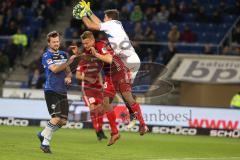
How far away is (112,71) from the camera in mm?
15836

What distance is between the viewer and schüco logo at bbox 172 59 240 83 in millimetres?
25984

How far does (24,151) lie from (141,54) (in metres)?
13.3

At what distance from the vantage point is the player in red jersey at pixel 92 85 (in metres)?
16.4

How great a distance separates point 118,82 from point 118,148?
1486mm

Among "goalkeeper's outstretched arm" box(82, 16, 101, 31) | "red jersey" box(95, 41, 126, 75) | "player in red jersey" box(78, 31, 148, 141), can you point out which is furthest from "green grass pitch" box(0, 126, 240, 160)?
"goalkeeper's outstretched arm" box(82, 16, 101, 31)

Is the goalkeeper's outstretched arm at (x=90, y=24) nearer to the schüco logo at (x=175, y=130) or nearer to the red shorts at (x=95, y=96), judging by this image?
the red shorts at (x=95, y=96)

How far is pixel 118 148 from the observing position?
16078 mm

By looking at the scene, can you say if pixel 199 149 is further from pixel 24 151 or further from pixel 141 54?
pixel 141 54

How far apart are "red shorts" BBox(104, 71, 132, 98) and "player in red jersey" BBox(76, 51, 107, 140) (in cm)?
41

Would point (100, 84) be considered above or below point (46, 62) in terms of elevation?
below

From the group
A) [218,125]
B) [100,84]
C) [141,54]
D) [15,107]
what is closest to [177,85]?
[141,54]

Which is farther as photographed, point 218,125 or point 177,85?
point 177,85

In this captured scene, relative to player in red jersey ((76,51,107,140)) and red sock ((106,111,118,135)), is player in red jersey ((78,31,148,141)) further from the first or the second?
red sock ((106,111,118,135))

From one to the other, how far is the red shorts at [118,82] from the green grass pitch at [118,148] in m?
1.28
